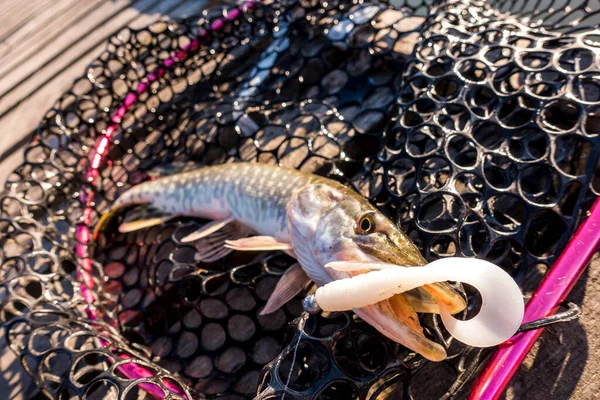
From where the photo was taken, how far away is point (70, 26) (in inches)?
129

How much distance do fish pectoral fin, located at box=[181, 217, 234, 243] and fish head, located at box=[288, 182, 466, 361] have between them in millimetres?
391

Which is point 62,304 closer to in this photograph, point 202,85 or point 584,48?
point 202,85

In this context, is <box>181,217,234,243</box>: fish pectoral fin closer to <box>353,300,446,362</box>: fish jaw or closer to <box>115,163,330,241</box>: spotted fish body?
<box>115,163,330,241</box>: spotted fish body

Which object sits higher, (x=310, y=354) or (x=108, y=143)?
(x=108, y=143)

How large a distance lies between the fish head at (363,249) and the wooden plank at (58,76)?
2.05m

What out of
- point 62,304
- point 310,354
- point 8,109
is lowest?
point 310,354

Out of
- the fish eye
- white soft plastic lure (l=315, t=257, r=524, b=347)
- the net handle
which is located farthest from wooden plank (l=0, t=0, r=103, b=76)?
the net handle

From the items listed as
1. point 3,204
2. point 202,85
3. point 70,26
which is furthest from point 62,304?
point 70,26

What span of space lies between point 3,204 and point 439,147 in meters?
1.89

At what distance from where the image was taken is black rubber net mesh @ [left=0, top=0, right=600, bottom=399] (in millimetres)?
1345

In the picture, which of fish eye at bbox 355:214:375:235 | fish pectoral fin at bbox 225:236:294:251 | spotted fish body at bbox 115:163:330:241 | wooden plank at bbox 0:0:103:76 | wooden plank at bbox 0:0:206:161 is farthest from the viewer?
wooden plank at bbox 0:0:103:76

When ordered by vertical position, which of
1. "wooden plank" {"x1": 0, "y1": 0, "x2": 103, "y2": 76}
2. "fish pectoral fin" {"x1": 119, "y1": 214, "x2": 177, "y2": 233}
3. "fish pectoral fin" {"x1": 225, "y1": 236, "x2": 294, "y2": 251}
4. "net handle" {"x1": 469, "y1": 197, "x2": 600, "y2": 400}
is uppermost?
Result: "wooden plank" {"x1": 0, "y1": 0, "x2": 103, "y2": 76}

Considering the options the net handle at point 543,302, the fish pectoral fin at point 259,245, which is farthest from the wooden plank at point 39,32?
the net handle at point 543,302

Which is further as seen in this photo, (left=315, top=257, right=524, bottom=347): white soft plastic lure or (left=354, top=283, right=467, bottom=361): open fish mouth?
(left=354, top=283, right=467, bottom=361): open fish mouth
